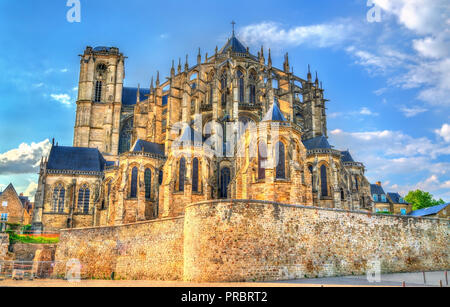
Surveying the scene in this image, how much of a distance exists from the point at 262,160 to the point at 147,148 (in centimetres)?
1183

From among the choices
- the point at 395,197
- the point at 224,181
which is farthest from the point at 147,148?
the point at 395,197

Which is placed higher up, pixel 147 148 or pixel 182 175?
pixel 147 148

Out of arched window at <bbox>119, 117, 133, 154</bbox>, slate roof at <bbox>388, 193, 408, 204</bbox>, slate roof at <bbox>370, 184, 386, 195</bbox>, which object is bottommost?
slate roof at <bbox>388, 193, 408, 204</bbox>

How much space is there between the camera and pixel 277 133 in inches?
1003

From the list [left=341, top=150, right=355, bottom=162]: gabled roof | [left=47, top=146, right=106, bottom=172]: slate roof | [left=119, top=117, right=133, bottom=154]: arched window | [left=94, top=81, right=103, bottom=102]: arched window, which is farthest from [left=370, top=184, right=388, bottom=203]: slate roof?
[left=94, top=81, right=103, bottom=102]: arched window

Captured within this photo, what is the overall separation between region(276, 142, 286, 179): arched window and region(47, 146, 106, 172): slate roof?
20.4 m

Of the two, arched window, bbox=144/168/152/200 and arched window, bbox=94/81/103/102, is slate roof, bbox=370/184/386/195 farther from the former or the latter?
arched window, bbox=94/81/103/102

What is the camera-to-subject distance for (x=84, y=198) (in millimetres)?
37344

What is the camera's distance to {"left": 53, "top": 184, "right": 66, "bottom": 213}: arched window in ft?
120

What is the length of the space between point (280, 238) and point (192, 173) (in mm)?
13339

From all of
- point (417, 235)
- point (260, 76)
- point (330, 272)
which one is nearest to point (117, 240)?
point (330, 272)

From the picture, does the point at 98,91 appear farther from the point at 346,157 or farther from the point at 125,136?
the point at 346,157

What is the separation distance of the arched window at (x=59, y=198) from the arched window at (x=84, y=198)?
4.82ft

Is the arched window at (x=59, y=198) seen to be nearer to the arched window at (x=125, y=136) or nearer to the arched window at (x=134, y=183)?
the arched window at (x=134, y=183)
